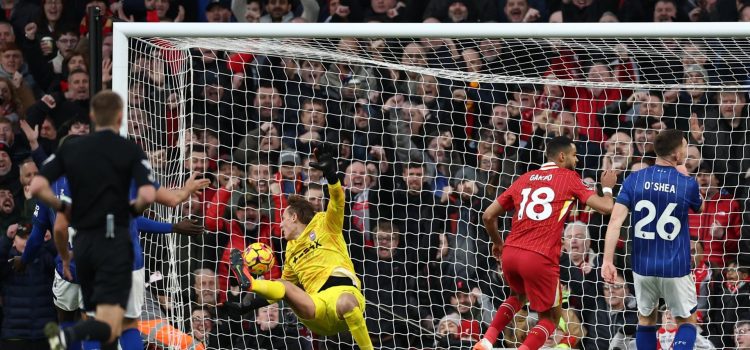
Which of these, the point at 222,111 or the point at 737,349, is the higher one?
the point at 222,111

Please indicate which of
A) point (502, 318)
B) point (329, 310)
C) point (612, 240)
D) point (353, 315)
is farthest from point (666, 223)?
point (329, 310)

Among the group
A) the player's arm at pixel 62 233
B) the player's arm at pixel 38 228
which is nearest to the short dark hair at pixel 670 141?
the player's arm at pixel 62 233

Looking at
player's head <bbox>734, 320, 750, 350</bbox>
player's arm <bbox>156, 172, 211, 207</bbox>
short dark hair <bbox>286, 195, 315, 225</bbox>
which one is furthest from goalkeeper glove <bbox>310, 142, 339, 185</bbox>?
player's head <bbox>734, 320, 750, 350</bbox>

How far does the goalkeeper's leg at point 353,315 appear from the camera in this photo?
10.5m

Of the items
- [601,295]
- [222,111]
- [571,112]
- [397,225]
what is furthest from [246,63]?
[601,295]

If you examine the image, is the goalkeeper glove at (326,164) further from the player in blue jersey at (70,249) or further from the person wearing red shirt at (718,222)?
the person wearing red shirt at (718,222)

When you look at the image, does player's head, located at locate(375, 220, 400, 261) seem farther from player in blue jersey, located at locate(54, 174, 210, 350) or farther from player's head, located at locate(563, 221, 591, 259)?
player in blue jersey, located at locate(54, 174, 210, 350)

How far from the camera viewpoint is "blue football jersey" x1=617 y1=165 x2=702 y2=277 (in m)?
10.0

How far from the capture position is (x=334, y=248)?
35.5ft

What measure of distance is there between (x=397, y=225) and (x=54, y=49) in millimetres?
4574

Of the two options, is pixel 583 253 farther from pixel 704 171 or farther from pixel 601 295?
pixel 704 171

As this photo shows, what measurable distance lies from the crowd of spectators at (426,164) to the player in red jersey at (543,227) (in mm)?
1388

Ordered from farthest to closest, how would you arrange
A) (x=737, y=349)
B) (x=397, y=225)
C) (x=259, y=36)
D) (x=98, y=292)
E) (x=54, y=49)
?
(x=54, y=49) < (x=397, y=225) < (x=737, y=349) < (x=259, y=36) < (x=98, y=292)

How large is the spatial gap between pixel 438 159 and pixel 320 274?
2.20 meters
